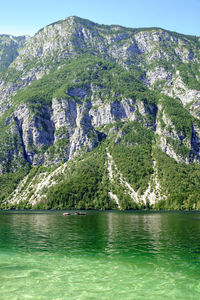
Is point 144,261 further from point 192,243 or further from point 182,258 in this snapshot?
point 192,243

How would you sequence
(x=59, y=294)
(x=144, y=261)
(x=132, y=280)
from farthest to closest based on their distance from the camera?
1. (x=144, y=261)
2. (x=132, y=280)
3. (x=59, y=294)

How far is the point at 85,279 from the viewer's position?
29.7m

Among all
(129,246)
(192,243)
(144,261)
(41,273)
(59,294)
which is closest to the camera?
(59,294)

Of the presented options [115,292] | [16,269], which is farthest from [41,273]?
[115,292]

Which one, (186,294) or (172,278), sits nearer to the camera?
(186,294)

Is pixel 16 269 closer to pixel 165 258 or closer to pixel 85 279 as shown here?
pixel 85 279

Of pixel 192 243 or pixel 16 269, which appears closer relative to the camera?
pixel 16 269

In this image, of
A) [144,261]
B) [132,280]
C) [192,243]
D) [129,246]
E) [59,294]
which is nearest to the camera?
[59,294]

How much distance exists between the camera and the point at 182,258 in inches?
1575

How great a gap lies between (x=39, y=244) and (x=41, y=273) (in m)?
21.0

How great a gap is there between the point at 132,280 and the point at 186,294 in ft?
19.5

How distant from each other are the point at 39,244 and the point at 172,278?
2970 cm

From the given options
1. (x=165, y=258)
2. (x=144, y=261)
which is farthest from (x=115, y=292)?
(x=165, y=258)

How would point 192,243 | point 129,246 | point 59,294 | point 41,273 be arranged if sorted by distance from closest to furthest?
point 59,294 → point 41,273 → point 129,246 → point 192,243
